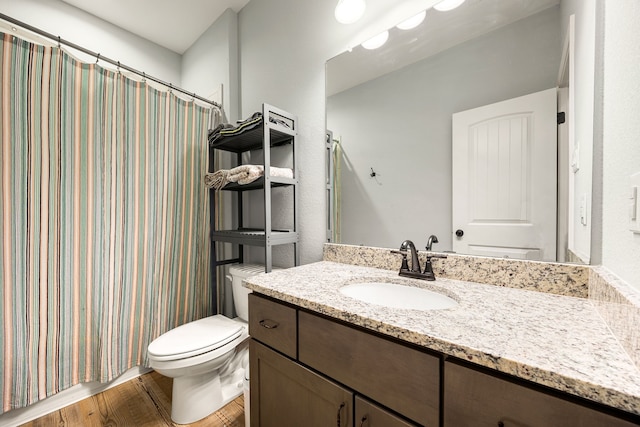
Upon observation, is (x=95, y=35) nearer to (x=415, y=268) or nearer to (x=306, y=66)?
(x=306, y=66)

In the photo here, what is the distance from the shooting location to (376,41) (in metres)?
1.22

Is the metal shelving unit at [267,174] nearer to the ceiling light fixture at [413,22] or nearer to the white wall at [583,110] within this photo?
the ceiling light fixture at [413,22]

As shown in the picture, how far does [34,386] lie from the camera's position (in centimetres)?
126

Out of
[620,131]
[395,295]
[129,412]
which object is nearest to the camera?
[620,131]

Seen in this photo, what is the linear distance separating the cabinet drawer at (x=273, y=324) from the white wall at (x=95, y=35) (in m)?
2.36

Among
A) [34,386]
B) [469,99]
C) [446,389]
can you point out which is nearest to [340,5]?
[469,99]

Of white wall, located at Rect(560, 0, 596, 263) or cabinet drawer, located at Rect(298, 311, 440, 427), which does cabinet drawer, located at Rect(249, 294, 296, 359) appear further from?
white wall, located at Rect(560, 0, 596, 263)

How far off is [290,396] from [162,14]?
2.63 m

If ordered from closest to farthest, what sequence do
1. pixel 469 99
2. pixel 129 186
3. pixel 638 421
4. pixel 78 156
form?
pixel 638 421, pixel 469 99, pixel 78 156, pixel 129 186

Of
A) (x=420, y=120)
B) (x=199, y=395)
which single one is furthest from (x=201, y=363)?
(x=420, y=120)

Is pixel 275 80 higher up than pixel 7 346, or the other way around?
pixel 275 80

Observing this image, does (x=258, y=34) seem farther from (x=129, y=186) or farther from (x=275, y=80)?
(x=129, y=186)

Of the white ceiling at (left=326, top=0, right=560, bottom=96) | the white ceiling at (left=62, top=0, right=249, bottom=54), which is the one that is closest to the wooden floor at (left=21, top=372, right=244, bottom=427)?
the white ceiling at (left=326, top=0, right=560, bottom=96)

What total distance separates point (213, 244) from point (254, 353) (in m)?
1.08
